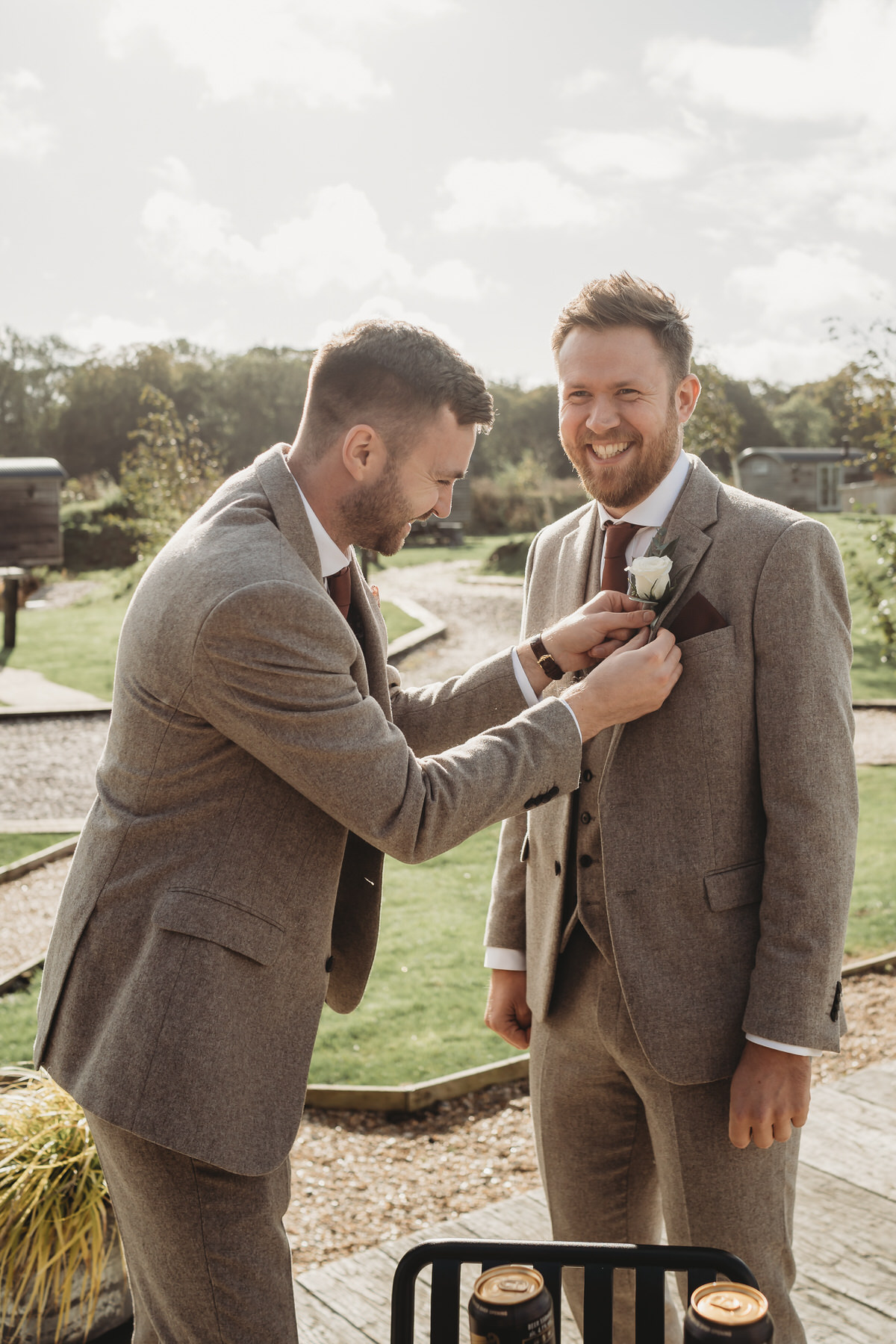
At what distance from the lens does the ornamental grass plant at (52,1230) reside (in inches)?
112

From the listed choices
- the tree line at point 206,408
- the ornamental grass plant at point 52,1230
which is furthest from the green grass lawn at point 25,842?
the tree line at point 206,408

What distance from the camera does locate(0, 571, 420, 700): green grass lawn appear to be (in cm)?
1446

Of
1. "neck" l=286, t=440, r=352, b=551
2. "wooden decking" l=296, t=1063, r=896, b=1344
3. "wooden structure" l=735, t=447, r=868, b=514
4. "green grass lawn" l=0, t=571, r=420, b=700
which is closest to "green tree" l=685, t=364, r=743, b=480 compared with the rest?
"green grass lawn" l=0, t=571, r=420, b=700

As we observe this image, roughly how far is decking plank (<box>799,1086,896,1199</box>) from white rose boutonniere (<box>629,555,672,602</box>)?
8.28ft

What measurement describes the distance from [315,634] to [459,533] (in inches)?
1203

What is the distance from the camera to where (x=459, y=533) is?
32.2 m

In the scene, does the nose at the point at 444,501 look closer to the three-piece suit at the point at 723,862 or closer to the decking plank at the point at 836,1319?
the three-piece suit at the point at 723,862

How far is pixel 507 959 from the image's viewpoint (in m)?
2.86

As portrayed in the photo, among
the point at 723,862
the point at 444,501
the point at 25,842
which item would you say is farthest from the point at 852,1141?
the point at 25,842

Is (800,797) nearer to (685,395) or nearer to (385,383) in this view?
(685,395)

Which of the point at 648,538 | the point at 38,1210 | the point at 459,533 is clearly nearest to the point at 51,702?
the point at 38,1210

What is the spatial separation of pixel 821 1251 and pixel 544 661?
2.13 metres

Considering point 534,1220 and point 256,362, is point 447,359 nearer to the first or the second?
point 534,1220

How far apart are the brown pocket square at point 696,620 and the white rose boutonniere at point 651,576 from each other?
61 mm
